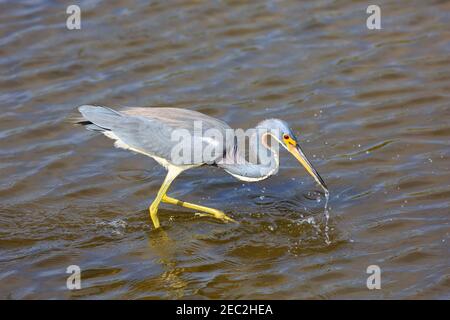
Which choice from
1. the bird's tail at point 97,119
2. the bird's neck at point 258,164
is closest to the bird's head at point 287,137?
the bird's neck at point 258,164

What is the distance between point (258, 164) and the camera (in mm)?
8305

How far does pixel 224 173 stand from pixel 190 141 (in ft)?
3.98

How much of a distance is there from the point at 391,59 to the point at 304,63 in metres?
1.19

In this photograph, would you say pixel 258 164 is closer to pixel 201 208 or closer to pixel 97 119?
pixel 201 208

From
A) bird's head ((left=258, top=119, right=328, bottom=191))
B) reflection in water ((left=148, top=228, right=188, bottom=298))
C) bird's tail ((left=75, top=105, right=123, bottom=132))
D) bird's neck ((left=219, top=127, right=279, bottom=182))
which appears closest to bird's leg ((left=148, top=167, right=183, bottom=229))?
reflection in water ((left=148, top=228, right=188, bottom=298))

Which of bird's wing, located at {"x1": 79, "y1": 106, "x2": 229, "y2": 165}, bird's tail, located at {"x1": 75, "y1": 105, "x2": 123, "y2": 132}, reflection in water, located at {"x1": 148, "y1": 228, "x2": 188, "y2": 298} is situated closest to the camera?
reflection in water, located at {"x1": 148, "y1": 228, "x2": 188, "y2": 298}

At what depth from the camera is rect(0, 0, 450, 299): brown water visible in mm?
7172

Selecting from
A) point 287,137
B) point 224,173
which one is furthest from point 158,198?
point 287,137

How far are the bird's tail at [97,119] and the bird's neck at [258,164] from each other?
124cm

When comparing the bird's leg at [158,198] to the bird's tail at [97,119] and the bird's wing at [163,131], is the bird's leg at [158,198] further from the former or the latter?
the bird's tail at [97,119]

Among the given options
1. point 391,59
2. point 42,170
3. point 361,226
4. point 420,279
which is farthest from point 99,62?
point 420,279

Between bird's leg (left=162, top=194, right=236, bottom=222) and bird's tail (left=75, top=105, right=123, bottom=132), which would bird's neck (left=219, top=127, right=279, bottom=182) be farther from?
bird's tail (left=75, top=105, right=123, bottom=132)

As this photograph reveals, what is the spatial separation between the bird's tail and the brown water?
2.67 ft

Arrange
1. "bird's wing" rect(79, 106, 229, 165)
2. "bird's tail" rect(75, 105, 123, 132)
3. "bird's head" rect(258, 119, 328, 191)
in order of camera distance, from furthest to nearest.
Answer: "bird's tail" rect(75, 105, 123, 132) → "bird's wing" rect(79, 106, 229, 165) → "bird's head" rect(258, 119, 328, 191)
